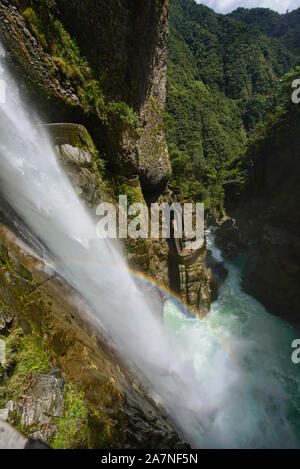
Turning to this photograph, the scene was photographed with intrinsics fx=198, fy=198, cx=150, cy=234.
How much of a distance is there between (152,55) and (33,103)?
5.38m

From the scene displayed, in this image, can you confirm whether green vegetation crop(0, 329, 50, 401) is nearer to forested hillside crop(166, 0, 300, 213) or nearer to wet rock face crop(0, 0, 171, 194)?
wet rock face crop(0, 0, 171, 194)

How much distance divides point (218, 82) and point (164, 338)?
86.7 metres

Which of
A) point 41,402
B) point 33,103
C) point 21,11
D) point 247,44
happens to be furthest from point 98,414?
point 247,44

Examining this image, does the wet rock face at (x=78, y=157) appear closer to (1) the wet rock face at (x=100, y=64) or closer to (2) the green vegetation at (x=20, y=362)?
(1) the wet rock face at (x=100, y=64)

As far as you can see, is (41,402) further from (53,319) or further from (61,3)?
(61,3)

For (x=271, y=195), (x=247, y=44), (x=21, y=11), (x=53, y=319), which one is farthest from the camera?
(x=247, y=44)

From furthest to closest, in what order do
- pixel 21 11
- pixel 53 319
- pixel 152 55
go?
1. pixel 152 55
2. pixel 21 11
3. pixel 53 319

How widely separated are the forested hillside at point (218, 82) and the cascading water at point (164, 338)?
17.6m

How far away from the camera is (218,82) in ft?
226

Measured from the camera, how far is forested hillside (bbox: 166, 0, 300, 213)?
1756 inches

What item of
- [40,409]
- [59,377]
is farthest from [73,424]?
[59,377]

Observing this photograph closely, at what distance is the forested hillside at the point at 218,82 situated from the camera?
4459cm

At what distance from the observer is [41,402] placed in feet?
7.99
